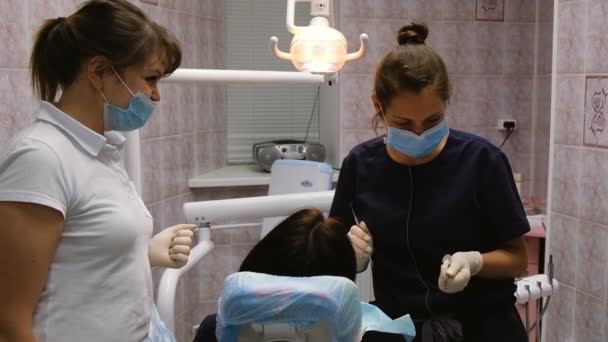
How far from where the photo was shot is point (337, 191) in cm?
158

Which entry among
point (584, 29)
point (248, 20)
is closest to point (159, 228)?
point (248, 20)

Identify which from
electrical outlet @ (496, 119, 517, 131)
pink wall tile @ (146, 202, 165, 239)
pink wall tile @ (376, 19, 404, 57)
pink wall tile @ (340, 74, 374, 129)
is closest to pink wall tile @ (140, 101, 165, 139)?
pink wall tile @ (146, 202, 165, 239)

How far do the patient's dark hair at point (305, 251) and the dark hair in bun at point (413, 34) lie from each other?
→ 545 mm

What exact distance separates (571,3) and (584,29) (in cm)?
12

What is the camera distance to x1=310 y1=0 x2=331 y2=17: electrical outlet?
1797 millimetres

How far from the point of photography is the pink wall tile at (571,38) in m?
2.30

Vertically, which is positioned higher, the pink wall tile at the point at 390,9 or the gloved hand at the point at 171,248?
the pink wall tile at the point at 390,9

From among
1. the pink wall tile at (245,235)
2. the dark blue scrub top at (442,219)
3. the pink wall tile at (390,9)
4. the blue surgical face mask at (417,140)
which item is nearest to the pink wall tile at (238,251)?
the pink wall tile at (245,235)

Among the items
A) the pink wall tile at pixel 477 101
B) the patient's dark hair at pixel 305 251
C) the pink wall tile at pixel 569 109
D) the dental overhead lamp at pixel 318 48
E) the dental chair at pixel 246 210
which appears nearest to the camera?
the patient's dark hair at pixel 305 251

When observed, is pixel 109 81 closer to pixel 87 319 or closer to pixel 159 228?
pixel 87 319

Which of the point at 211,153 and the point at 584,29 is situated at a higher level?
the point at 584,29

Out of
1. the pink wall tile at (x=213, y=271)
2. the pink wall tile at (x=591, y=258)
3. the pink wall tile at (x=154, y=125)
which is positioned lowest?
the pink wall tile at (x=213, y=271)

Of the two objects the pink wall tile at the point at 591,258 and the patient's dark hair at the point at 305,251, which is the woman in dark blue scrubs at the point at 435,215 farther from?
the pink wall tile at the point at 591,258

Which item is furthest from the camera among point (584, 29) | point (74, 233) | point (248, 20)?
point (248, 20)
